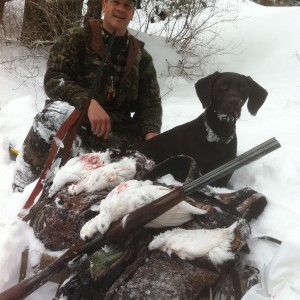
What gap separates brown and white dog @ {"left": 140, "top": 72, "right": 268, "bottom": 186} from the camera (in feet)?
7.68

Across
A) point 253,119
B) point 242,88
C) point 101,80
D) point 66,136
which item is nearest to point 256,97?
point 242,88

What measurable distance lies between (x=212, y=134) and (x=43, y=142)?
1.03 meters

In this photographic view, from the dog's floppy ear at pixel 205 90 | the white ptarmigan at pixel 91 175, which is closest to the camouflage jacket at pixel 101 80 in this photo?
the dog's floppy ear at pixel 205 90

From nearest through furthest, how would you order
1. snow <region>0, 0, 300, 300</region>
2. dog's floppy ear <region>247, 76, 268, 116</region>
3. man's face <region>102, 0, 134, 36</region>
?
snow <region>0, 0, 300, 300</region> → man's face <region>102, 0, 134, 36</region> → dog's floppy ear <region>247, 76, 268, 116</region>

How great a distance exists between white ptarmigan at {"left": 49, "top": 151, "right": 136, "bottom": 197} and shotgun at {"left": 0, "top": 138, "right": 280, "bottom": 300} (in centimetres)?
31

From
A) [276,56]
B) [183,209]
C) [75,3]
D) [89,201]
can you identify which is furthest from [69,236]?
[276,56]

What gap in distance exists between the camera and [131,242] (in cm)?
134

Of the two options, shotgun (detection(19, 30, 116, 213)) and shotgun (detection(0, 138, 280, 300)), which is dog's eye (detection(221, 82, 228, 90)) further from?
shotgun (detection(0, 138, 280, 300))

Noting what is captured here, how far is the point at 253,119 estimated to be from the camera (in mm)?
3455

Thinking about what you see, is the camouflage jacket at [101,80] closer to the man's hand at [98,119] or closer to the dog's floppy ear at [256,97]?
the man's hand at [98,119]

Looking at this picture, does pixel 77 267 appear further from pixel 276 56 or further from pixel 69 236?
pixel 276 56

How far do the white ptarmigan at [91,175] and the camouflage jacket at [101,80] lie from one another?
27.3 inches

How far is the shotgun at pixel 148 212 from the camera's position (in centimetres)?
126

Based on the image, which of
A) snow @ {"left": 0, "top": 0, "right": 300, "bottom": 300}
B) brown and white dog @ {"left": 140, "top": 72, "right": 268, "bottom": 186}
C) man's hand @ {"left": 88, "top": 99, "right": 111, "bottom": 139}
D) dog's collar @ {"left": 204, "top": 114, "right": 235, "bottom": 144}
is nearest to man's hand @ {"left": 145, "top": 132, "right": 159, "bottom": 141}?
brown and white dog @ {"left": 140, "top": 72, "right": 268, "bottom": 186}
